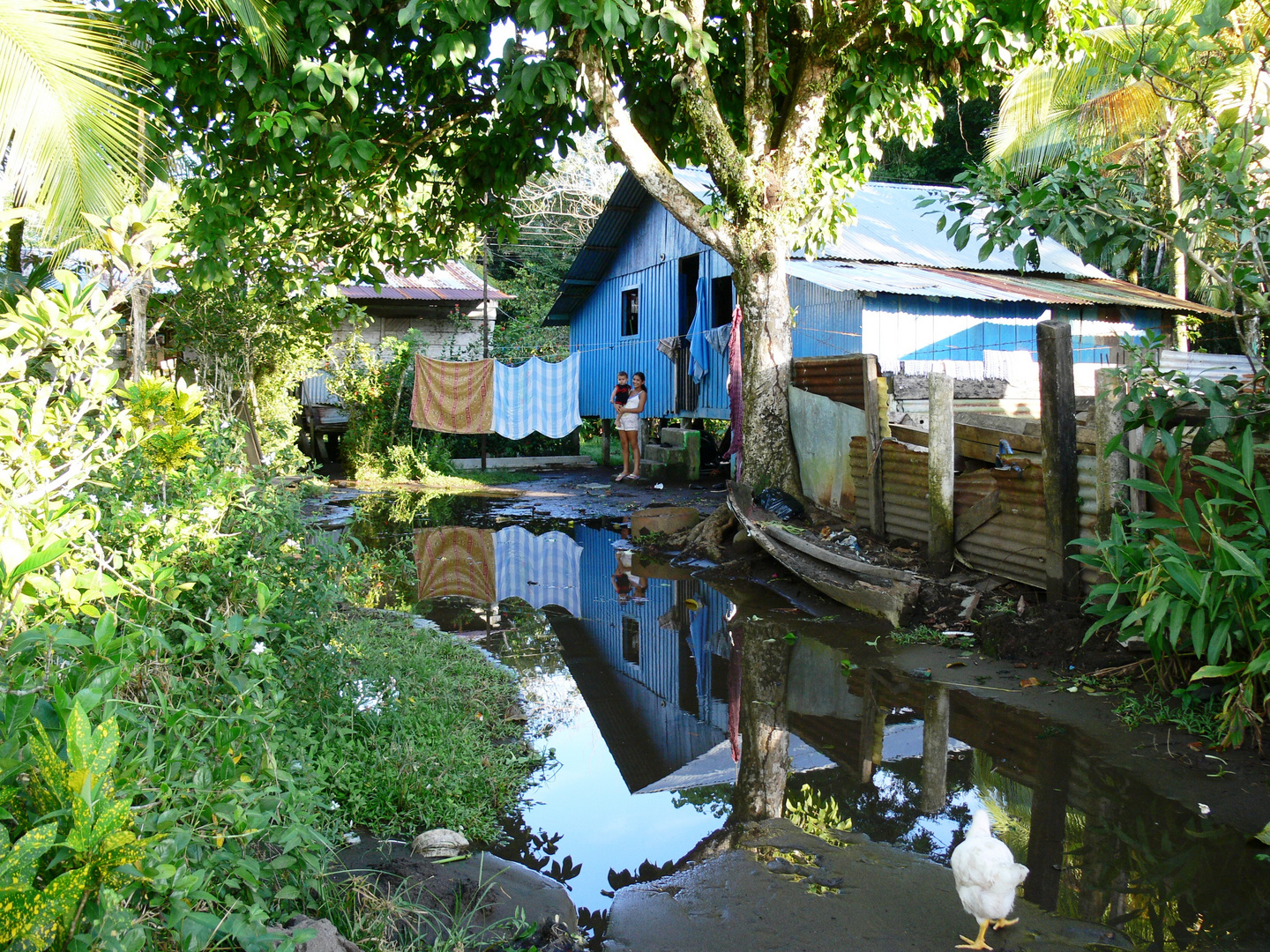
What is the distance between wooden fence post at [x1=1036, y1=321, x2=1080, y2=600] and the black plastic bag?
3.27 m

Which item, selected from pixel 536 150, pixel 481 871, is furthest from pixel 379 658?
pixel 536 150

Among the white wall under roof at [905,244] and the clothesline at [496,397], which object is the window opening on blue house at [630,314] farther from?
the white wall under roof at [905,244]

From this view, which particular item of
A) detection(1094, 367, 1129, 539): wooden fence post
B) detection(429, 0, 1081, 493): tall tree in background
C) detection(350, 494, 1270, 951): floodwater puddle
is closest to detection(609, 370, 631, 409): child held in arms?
detection(429, 0, 1081, 493): tall tree in background

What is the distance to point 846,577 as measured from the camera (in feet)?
23.5

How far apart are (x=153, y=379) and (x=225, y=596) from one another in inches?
34.4

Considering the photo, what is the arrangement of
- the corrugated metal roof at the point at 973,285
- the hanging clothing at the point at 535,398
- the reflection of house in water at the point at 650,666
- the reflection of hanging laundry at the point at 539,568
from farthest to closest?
1. the hanging clothing at the point at 535,398
2. the corrugated metal roof at the point at 973,285
3. the reflection of hanging laundry at the point at 539,568
4. the reflection of house in water at the point at 650,666

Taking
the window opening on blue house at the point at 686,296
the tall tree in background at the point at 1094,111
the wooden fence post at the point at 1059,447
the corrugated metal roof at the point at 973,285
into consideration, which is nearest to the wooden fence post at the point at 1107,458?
the wooden fence post at the point at 1059,447

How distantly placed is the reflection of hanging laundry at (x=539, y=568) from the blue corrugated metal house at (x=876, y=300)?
4365mm

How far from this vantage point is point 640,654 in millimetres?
6395

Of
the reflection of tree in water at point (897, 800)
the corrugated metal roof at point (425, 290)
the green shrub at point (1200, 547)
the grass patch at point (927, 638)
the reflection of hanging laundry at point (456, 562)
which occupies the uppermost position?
the corrugated metal roof at point (425, 290)

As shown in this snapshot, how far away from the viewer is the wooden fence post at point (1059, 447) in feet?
18.4

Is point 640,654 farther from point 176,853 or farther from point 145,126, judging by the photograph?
point 145,126

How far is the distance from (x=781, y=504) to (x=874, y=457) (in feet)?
4.37

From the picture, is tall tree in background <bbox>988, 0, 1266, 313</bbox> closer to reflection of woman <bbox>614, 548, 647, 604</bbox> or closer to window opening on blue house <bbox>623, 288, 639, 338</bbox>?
window opening on blue house <bbox>623, 288, 639, 338</bbox>
